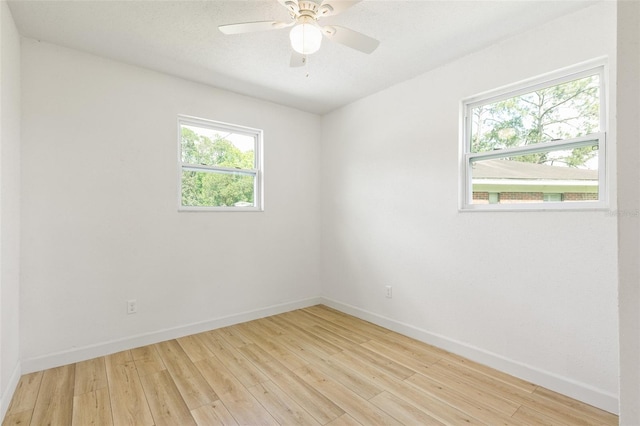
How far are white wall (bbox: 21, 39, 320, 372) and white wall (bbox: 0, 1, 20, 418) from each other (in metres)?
0.13

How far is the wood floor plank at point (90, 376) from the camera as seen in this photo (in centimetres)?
207

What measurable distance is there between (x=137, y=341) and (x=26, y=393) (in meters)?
0.77

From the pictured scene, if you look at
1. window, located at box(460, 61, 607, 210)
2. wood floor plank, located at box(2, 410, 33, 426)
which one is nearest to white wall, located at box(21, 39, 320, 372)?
wood floor plank, located at box(2, 410, 33, 426)

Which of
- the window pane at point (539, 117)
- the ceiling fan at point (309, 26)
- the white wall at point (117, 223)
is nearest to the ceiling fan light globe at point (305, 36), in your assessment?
the ceiling fan at point (309, 26)

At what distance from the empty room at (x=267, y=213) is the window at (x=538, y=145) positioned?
1cm

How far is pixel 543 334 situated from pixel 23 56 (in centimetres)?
436

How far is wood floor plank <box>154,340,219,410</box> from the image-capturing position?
77.5 inches

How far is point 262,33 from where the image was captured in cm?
222

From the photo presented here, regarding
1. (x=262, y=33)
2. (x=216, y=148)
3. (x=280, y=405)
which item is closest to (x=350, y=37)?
(x=262, y=33)

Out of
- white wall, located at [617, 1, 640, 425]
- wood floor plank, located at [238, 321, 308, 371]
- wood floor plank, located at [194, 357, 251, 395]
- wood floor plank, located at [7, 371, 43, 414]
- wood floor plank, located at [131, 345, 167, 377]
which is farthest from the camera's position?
wood floor plank, located at [238, 321, 308, 371]

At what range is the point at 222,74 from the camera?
9.41ft

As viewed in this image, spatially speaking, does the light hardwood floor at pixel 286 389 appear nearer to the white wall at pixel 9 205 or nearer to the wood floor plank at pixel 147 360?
the wood floor plank at pixel 147 360

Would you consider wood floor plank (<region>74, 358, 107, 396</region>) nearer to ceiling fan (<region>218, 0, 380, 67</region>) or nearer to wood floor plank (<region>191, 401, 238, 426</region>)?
wood floor plank (<region>191, 401, 238, 426</region>)

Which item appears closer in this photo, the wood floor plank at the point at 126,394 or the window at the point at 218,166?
the wood floor plank at the point at 126,394
